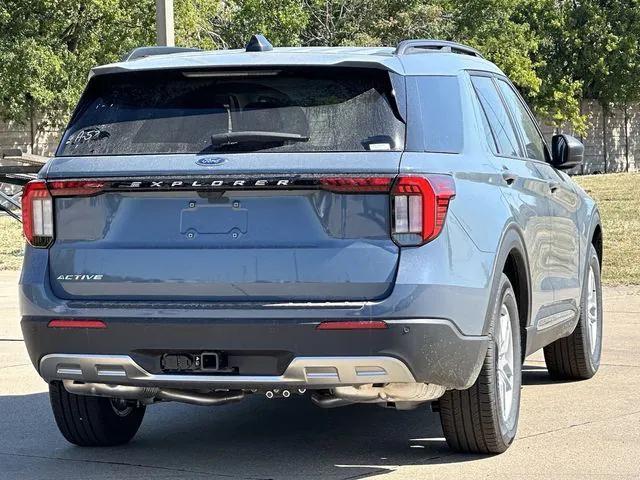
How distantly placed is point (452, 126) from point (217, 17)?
3791 cm

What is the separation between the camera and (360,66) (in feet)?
19.6

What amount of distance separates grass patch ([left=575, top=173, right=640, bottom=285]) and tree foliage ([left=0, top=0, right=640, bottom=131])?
1012cm

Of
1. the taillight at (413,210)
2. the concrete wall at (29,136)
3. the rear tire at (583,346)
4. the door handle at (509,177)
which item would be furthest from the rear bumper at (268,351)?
the concrete wall at (29,136)

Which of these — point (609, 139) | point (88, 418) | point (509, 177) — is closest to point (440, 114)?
point (509, 177)

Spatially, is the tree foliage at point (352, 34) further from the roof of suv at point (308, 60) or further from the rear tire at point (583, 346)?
the roof of suv at point (308, 60)

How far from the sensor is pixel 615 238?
1969 centimetres

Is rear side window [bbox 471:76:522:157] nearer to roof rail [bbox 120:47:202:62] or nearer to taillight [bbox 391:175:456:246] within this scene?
taillight [bbox 391:175:456:246]

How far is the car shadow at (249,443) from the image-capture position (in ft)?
21.1

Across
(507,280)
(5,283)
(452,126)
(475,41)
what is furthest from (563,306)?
(475,41)

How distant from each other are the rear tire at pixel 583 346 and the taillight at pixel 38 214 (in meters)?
3.66

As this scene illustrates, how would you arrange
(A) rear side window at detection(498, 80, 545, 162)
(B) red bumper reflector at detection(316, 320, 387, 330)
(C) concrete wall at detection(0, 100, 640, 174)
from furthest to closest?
(C) concrete wall at detection(0, 100, 640, 174), (A) rear side window at detection(498, 80, 545, 162), (B) red bumper reflector at detection(316, 320, 387, 330)

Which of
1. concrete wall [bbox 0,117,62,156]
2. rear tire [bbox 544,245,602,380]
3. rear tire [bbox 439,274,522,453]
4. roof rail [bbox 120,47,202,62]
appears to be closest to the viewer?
rear tire [bbox 439,274,522,453]

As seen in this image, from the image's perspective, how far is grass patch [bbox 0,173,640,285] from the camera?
15.7 metres

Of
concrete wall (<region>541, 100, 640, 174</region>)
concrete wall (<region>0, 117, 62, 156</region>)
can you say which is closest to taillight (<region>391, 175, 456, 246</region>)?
concrete wall (<region>0, 117, 62, 156</region>)
